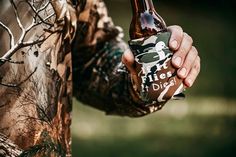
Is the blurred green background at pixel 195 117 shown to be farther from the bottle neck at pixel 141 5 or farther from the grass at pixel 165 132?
the bottle neck at pixel 141 5

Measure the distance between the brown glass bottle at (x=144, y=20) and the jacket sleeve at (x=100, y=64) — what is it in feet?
1.24

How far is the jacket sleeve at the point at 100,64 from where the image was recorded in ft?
6.05

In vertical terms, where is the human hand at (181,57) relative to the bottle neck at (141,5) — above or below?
below

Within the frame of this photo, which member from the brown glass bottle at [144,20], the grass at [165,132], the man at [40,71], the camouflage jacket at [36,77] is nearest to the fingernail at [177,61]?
the man at [40,71]

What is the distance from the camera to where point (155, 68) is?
4.24 feet

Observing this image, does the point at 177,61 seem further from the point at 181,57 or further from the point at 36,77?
the point at 36,77

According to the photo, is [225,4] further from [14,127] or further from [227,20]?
[14,127]

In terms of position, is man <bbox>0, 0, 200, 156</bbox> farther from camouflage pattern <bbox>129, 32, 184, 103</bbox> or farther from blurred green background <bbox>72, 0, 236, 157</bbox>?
blurred green background <bbox>72, 0, 236, 157</bbox>

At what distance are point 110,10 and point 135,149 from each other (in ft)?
2.92

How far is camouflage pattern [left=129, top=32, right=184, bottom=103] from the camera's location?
1292 mm

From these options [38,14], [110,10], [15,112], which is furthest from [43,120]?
[110,10]

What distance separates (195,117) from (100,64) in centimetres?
239

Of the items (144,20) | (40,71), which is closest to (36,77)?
(40,71)

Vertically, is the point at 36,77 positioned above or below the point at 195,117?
above
